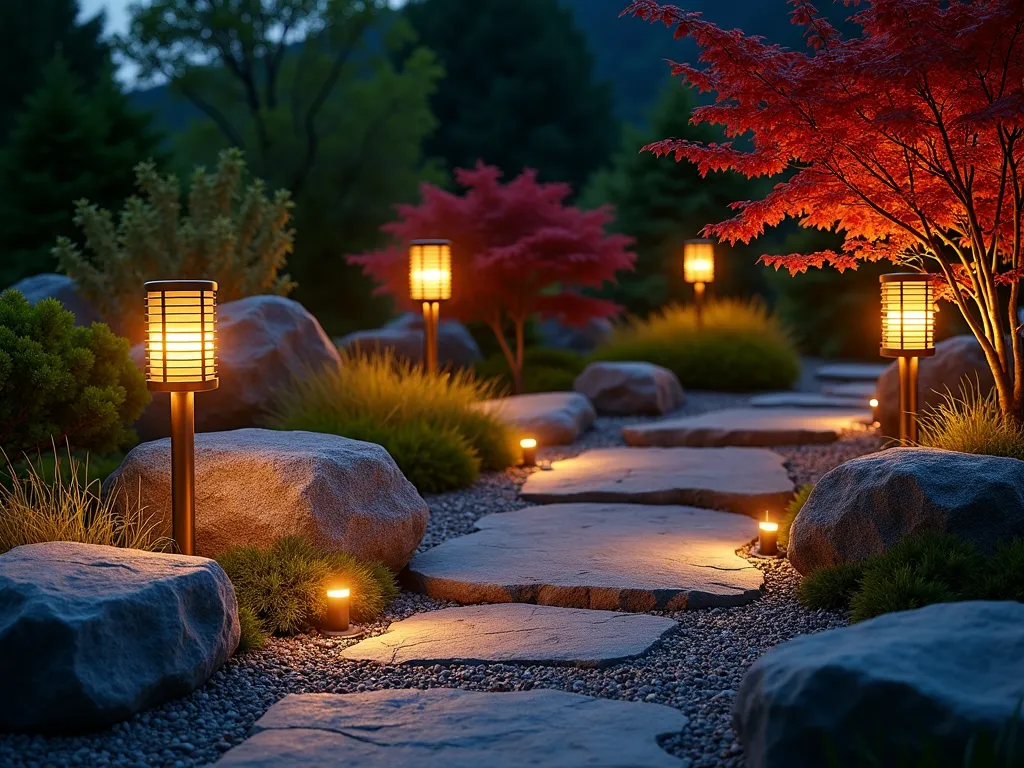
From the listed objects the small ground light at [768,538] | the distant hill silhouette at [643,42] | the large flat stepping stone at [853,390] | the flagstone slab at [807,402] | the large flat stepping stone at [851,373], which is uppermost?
the distant hill silhouette at [643,42]

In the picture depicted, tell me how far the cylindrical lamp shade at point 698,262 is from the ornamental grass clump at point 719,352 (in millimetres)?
671

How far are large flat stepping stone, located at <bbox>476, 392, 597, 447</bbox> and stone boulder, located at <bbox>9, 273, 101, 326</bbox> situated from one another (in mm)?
3708

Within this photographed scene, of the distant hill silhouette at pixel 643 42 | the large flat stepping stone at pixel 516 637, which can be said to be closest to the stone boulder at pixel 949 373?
the large flat stepping stone at pixel 516 637

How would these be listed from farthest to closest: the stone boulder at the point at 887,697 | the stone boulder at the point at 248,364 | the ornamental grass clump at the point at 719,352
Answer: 1. the ornamental grass clump at the point at 719,352
2. the stone boulder at the point at 248,364
3. the stone boulder at the point at 887,697

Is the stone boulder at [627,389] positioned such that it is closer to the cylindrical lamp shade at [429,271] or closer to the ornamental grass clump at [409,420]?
the cylindrical lamp shade at [429,271]

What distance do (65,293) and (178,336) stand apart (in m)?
5.71

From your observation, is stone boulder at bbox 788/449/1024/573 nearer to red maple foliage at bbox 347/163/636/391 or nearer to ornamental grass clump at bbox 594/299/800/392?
red maple foliage at bbox 347/163/636/391

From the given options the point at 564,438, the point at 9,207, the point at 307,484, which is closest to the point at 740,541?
the point at 307,484

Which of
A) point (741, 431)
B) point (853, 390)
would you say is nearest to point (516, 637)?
point (741, 431)

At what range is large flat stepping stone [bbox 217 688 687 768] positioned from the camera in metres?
3.14

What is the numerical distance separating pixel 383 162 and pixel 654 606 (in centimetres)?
1809

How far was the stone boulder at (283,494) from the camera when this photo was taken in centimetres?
488

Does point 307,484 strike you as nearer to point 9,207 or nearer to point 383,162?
point 9,207

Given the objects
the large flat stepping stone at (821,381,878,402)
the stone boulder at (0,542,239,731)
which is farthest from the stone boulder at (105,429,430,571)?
the large flat stepping stone at (821,381,878,402)
